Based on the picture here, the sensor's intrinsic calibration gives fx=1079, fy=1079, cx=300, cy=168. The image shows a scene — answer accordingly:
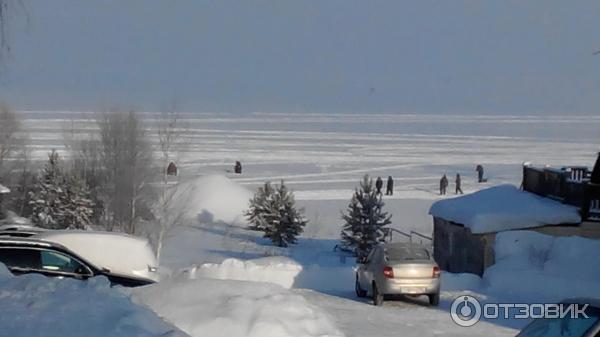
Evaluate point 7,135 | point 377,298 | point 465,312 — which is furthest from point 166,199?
point 465,312

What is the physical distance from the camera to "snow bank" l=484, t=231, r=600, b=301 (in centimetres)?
2567

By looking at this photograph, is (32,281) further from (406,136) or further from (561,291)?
(406,136)

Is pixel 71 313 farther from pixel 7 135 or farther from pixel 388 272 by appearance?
pixel 7 135

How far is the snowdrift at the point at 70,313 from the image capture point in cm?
951

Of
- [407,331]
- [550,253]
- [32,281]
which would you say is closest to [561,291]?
[550,253]

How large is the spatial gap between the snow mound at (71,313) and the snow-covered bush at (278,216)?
43.6 m

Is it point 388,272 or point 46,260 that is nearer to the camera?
point 46,260

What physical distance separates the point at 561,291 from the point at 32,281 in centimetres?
1619

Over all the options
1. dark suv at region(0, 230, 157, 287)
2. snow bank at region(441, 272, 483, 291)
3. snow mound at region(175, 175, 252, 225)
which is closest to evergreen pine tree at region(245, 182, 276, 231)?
snow mound at region(175, 175, 252, 225)

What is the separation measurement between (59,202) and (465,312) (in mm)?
39563

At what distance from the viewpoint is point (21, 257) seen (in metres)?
17.7

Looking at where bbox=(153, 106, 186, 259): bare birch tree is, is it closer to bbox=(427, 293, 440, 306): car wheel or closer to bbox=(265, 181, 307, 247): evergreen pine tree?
bbox=(265, 181, 307, 247): evergreen pine tree

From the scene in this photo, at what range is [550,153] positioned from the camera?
96.6 m

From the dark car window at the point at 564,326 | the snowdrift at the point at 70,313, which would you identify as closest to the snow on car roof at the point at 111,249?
the snowdrift at the point at 70,313
